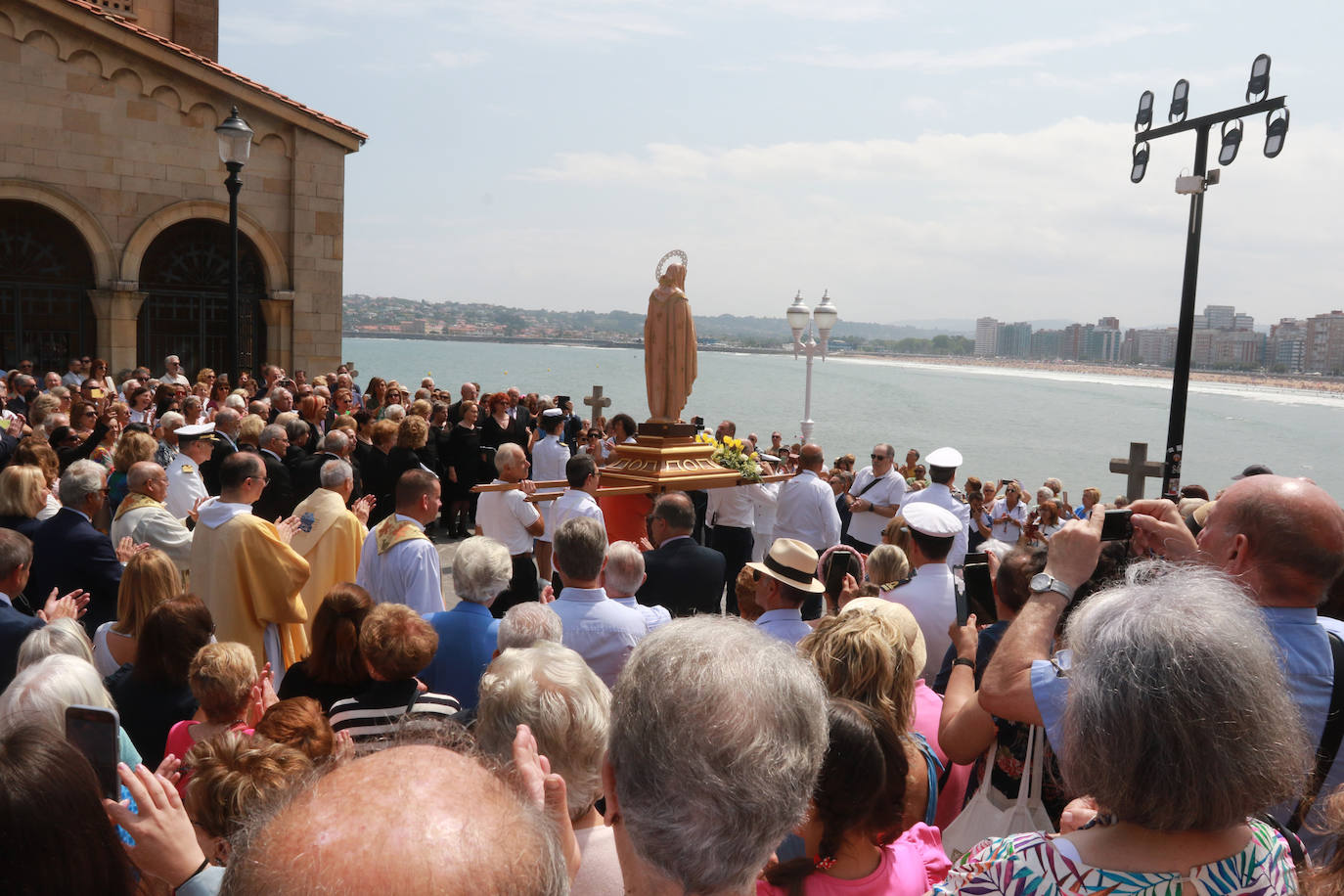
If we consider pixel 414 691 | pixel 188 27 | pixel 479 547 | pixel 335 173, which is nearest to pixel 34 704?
pixel 414 691

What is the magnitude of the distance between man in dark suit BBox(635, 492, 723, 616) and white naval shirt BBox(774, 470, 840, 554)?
9.71ft

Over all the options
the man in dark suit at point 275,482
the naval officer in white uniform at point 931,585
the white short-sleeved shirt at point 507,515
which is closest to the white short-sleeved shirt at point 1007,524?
the white short-sleeved shirt at point 507,515

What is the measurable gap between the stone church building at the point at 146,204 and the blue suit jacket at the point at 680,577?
1477 centimetres

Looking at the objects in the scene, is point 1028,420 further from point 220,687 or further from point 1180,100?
point 220,687

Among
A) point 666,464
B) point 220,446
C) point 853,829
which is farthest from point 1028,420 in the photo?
point 853,829

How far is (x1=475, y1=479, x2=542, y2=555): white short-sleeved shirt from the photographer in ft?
28.1

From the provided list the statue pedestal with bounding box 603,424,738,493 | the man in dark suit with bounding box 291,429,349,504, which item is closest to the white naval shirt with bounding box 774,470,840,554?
the statue pedestal with bounding box 603,424,738,493

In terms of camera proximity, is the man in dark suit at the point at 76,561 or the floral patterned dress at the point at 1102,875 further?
the man in dark suit at the point at 76,561

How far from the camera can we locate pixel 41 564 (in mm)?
5492

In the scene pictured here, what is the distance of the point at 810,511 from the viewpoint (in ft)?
31.5

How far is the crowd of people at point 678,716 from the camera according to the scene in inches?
73.6

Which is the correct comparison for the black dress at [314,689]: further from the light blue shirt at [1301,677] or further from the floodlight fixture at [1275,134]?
the floodlight fixture at [1275,134]

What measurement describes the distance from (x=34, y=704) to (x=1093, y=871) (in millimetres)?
3100

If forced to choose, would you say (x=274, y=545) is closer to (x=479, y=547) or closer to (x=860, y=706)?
(x=479, y=547)
